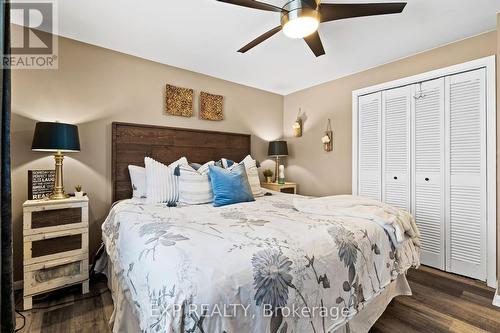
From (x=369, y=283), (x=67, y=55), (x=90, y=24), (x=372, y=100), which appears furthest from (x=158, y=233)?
(x=372, y=100)

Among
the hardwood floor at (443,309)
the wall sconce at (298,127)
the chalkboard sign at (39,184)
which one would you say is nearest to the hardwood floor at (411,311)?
the hardwood floor at (443,309)

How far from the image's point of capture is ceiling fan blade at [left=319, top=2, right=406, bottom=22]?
160 cm

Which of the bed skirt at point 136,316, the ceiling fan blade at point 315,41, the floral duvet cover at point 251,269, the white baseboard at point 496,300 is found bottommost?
the white baseboard at point 496,300

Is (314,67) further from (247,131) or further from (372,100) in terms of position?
(247,131)

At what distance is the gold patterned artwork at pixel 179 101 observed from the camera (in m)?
3.10

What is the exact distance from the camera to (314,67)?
3260 millimetres

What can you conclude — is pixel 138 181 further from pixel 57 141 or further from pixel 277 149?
→ pixel 277 149

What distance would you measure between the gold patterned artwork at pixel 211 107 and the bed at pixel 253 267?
5.66 ft

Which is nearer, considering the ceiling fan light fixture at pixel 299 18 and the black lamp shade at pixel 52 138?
the ceiling fan light fixture at pixel 299 18

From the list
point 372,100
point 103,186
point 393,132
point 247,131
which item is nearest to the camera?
point 103,186

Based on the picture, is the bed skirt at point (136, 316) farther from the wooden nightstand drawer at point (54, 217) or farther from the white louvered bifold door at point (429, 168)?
the white louvered bifold door at point (429, 168)

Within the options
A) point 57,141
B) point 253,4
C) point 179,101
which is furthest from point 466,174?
point 57,141

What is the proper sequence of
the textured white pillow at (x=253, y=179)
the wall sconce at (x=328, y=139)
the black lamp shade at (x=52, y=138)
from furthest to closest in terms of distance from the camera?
the wall sconce at (x=328, y=139), the textured white pillow at (x=253, y=179), the black lamp shade at (x=52, y=138)

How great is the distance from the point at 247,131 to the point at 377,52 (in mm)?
2090
